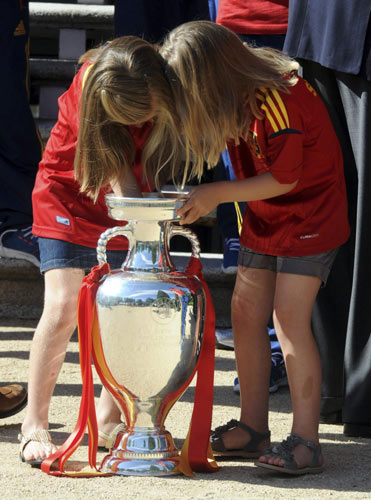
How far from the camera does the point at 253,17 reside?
331 cm

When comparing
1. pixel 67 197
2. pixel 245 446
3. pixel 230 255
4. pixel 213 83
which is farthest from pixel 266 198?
pixel 230 255

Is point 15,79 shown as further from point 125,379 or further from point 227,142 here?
point 125,379

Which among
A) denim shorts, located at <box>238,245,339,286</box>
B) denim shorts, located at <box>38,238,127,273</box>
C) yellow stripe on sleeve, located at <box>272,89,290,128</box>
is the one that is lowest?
denim shorts, located at <box>38,238,127,273</box>

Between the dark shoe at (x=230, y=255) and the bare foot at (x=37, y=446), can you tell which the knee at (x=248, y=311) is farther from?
the dark shoe at (x=230, y=255)

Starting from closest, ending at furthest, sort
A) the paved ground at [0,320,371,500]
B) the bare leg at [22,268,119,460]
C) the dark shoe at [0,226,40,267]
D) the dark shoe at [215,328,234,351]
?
the paved ground at [0,320,371,500] → the bare leg at [22,268,119,460] → the dark shoe at [215,328,234,351] → the dark shoe at [0,226,40,267]

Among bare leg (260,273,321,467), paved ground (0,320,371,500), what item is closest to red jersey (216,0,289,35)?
bare leg (260,273,321,467)

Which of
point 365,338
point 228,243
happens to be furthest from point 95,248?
point 228,243

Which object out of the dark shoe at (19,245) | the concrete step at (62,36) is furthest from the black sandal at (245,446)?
the concrete step at (62,36)

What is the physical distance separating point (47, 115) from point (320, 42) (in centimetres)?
284

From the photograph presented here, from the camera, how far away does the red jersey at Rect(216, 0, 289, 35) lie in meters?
3.30

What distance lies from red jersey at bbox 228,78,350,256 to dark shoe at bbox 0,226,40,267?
1.96 metres

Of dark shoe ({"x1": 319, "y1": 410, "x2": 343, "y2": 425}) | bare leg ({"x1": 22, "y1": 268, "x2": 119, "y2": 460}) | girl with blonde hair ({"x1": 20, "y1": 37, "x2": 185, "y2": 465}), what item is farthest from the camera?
dark shoe ({"x1": 319, "y1": 410, "x2": 343, "y2": 425})

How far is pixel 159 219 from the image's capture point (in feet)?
7.97

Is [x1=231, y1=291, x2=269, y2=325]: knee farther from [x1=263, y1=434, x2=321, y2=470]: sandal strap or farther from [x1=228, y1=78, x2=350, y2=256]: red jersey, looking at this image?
[x1=263, y1=434, x2=321, y2=470]: sandal strap
